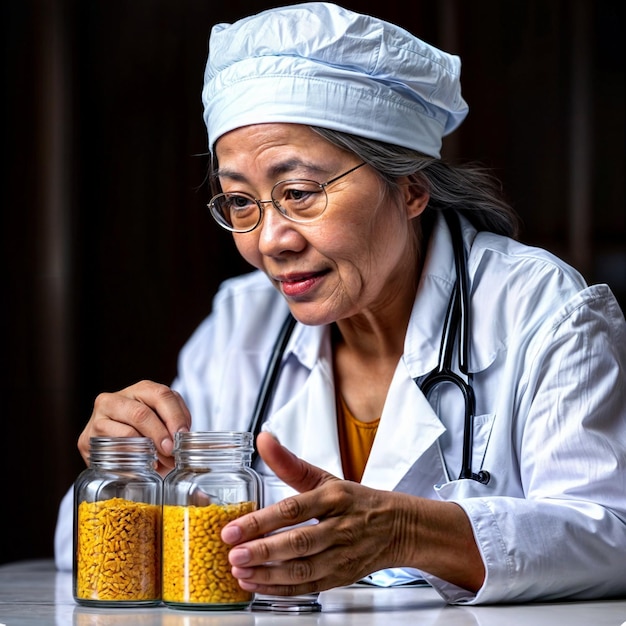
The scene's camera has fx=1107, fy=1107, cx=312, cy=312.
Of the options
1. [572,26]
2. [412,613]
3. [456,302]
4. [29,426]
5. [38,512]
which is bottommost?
[38,512]

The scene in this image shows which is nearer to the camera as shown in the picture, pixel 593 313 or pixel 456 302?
pixel 593 313

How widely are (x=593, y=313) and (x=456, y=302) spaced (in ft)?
0.77

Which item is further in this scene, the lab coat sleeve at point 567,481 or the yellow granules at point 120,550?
the lab coat sleeve at point 567,481

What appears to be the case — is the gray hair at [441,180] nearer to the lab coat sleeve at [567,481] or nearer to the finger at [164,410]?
the lab coat sleeve at [567,481]

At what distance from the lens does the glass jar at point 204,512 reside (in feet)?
4.08

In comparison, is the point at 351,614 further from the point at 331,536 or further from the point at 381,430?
the point at 381,430

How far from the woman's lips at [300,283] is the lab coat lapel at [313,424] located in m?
0.23

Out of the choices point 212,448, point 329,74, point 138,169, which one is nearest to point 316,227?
point 329,74

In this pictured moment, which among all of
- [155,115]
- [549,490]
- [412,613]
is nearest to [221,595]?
[412,613]

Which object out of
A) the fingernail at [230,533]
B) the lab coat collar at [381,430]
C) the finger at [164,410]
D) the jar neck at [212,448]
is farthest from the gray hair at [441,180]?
the fingernail at [230,533]

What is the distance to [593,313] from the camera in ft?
5.48

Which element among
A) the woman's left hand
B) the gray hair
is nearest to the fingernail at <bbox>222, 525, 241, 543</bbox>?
the woman's left hand

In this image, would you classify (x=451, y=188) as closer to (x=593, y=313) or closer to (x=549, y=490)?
(x=593, y=313)

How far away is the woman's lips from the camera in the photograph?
175 centimetres
